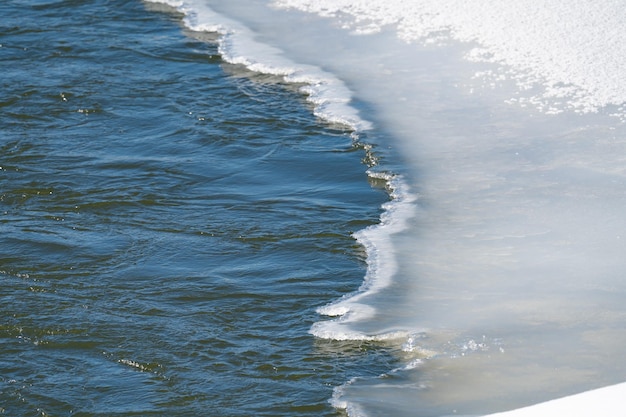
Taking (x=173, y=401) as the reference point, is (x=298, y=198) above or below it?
above

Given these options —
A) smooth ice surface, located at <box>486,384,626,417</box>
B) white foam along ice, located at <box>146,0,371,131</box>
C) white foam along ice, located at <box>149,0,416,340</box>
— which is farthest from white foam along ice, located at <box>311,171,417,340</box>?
smooth ice surface, located at <box>486,384,626,417</box>

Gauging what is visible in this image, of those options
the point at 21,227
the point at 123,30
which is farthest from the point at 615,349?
the point at 123,30

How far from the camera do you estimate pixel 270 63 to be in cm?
709

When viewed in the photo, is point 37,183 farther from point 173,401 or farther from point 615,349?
point 615,349

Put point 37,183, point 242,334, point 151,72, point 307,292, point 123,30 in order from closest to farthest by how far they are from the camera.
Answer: point 242,334, point 307,292, point 37,183, point 151,72, point 123,30

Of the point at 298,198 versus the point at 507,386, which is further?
the point at 298,198

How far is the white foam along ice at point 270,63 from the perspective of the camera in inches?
246

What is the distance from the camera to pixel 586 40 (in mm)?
6242

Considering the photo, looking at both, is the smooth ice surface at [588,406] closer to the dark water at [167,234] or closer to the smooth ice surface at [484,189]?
the smooth ice surface at [484,189]

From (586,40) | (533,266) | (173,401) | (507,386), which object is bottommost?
(173,401)

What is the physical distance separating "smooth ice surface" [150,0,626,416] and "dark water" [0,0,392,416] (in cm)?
21

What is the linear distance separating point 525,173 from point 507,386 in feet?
6.05

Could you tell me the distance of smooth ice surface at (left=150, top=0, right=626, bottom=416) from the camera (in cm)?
368

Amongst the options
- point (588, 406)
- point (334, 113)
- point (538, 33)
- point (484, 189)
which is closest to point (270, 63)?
point (334, 113)
